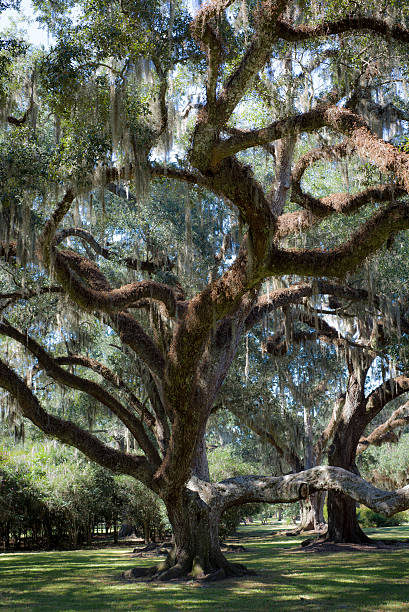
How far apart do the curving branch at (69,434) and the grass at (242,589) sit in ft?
5.62

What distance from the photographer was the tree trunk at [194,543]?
8.89 m

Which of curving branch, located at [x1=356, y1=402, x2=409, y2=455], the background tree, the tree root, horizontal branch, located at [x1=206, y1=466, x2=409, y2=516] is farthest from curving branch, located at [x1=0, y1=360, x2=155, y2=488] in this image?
curving branch, located at [x1=356, y1=402, x2=409, y2=455]

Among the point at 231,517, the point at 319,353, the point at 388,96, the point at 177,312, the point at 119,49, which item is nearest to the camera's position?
the point at 119,49

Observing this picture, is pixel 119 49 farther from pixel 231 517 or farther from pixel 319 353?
pixel 231 517

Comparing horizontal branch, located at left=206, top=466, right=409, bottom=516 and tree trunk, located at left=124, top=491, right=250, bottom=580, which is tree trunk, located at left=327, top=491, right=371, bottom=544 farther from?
horizontal branch, located at left=206, top=466, right=409, bottom=516

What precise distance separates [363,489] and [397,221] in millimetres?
3905

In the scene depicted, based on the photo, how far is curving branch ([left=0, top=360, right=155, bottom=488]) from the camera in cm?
905

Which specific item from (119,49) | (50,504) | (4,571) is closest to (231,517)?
(50,504)

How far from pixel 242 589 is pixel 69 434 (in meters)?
3.63

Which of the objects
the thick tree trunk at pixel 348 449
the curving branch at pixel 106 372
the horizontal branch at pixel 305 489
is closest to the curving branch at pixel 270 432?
the thick tree trunk at pixel 348 449

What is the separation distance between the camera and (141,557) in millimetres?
13852

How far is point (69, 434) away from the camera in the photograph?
30.7 ft

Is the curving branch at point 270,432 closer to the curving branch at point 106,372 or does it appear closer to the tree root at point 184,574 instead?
the curving branch at point 106,372

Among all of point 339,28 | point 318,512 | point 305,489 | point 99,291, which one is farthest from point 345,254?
point 318,512
